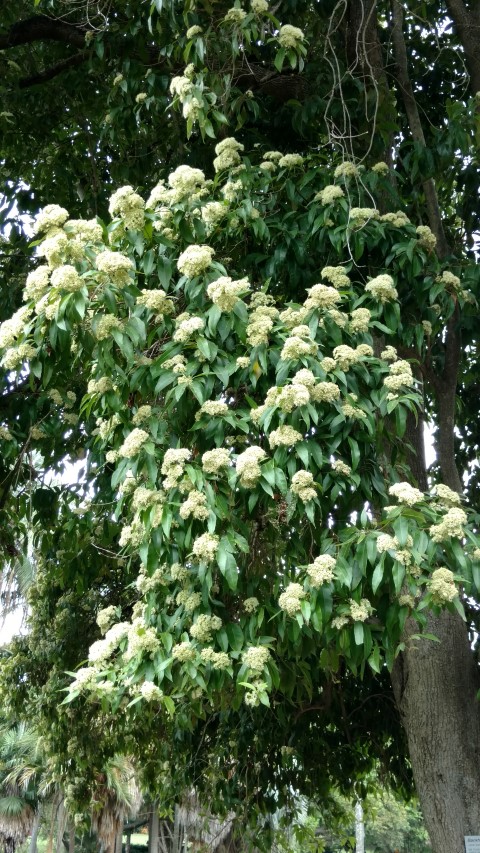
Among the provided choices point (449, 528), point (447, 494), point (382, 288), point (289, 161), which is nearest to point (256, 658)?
point (449, 528)

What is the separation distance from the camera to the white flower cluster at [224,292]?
3277 millimetres

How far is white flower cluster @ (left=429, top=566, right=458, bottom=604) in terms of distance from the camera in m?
2.92

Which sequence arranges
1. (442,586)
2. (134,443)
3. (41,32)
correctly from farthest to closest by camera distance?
1. (41,32)
2. (134,443)
3. (442,586)

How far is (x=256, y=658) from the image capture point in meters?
3.05

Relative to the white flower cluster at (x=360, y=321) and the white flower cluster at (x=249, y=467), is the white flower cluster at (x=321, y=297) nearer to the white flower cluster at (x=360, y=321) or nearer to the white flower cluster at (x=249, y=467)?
the white flower cluster at (x=360, y=321)

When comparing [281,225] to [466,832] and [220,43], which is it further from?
[466,832]

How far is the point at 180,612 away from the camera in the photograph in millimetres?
3416

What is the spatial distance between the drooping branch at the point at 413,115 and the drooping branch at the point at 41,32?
77.9 inches

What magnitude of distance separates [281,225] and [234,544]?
6.08 ft

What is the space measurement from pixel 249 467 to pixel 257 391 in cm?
67

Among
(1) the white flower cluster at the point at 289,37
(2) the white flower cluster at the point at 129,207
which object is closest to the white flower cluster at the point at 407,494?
(2) the white flower cluster at the point at 129,207

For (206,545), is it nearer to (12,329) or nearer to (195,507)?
(195,507)

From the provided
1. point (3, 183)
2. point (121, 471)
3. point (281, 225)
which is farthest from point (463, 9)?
point (121, 471)

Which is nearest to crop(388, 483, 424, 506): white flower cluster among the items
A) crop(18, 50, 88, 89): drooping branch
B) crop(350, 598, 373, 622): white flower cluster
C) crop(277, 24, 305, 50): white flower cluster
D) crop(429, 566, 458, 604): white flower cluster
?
crop(429, 566, 458, 604): white flower cluster
